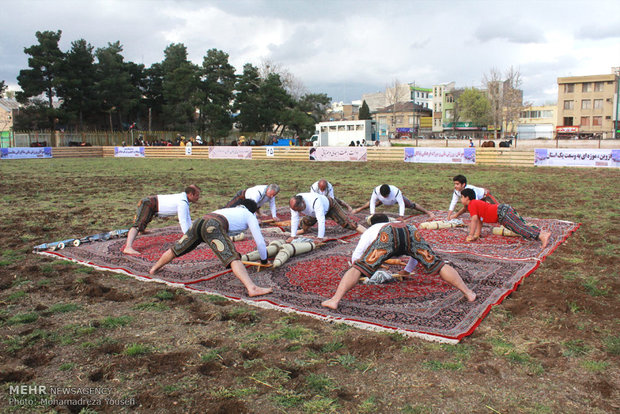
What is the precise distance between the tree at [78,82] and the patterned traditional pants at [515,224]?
48833mm

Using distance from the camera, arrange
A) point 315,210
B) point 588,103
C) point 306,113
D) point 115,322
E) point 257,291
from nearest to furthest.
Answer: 1. point 115,322
2. point 257,291
3. point 315,210
4. point 306,113
5. point 588,103

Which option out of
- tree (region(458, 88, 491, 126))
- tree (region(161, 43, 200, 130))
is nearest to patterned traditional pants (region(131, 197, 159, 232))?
tree (region(161, 43, 200, 130))

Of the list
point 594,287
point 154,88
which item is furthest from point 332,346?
point 154,88

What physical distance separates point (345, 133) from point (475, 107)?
38559 mm

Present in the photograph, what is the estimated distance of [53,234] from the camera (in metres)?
9.77

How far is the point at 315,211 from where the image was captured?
9.19 meters

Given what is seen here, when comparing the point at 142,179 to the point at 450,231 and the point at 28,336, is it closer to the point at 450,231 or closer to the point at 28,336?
the point at 450,231

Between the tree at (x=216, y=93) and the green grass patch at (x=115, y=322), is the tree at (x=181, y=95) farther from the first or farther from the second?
the green grass patch at (x=115, y=322)

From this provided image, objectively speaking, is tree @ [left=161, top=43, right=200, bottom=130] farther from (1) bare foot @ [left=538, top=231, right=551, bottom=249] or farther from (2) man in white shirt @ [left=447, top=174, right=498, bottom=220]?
(1) bare foot @ [left=538, top=231, right=551, bottom=249]

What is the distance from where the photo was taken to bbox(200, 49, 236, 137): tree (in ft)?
177

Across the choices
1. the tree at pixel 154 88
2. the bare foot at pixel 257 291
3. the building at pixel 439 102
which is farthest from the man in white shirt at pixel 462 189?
the building at pixel 439 102

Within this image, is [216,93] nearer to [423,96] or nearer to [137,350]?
[137,350]

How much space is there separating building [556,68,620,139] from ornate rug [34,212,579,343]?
7184 cm
